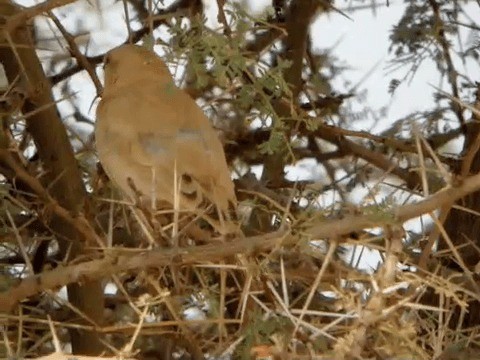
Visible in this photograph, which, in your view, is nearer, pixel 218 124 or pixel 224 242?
pixel 224 242

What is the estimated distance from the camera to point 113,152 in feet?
4.11

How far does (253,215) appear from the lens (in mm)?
1573

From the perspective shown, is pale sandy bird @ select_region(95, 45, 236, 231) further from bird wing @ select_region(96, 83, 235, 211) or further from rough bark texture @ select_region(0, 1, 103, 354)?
rough bark texture @ select_region(0, 1, 103, 354)

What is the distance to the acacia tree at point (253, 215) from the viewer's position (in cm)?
111

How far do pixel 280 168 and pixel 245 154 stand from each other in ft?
0.26

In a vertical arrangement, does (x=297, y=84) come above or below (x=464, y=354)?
above

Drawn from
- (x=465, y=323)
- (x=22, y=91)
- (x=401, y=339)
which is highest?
(x=22, y=91)

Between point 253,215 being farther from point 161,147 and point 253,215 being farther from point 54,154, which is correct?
point 161,147

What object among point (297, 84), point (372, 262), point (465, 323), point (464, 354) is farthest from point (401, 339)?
point (297, 84)

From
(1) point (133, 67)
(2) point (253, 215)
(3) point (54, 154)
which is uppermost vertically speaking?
(1) point (133, 67)

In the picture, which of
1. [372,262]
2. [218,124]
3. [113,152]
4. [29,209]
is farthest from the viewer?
[218,124]

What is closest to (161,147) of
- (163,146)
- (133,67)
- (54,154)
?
(163,146)

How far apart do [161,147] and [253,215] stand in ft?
1.19

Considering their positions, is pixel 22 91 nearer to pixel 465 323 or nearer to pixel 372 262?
pixel 372 262
